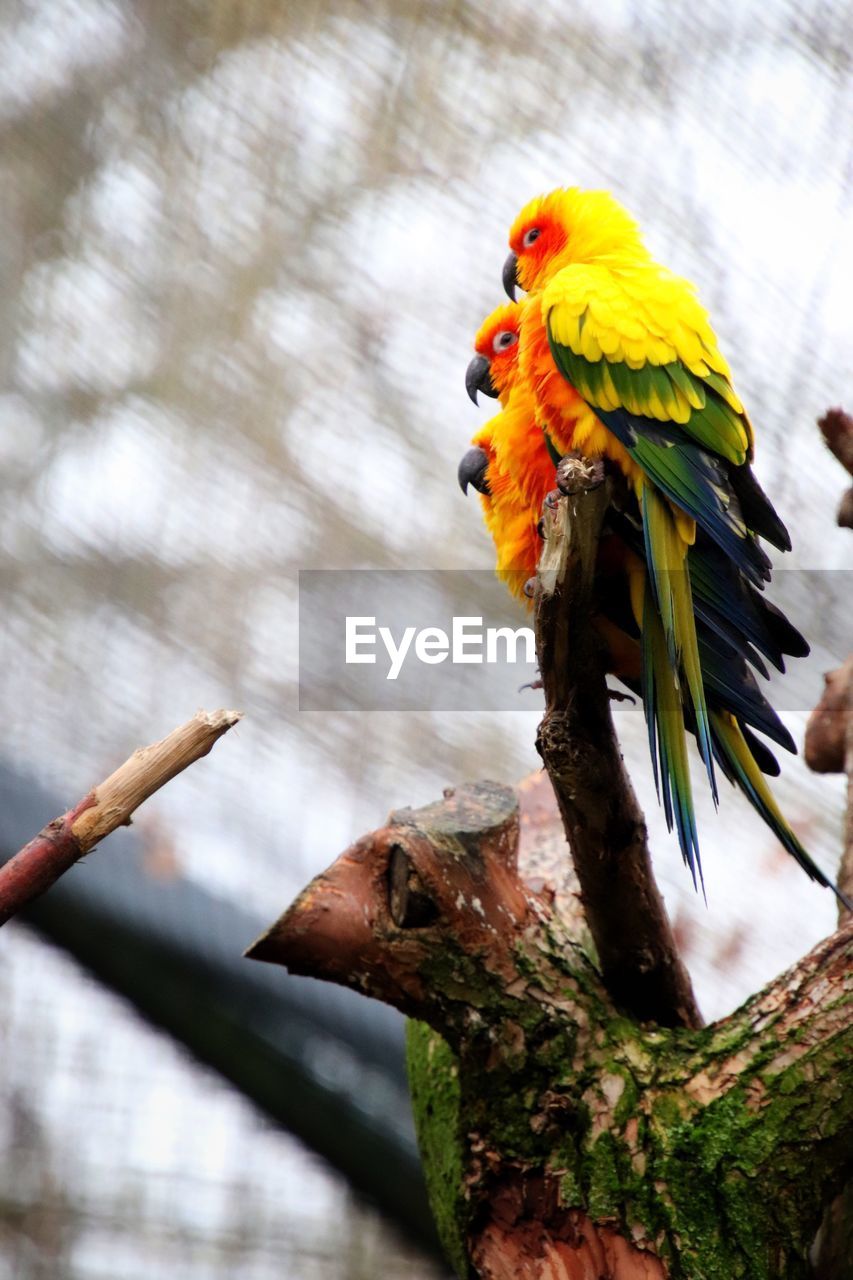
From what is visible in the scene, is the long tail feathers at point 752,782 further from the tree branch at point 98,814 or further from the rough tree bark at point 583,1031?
the tree branch at point 98,814

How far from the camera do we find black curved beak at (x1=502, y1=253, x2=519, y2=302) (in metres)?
2.13

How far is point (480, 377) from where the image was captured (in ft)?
6.97

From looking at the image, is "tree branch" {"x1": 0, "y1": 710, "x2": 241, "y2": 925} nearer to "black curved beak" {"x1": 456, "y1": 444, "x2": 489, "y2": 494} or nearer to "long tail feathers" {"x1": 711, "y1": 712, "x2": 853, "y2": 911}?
"long tail feathers" {"x1": 711, "y1": 712, "x2": 853, "y2": 911}

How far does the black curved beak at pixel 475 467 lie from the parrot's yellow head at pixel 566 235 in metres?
0.30

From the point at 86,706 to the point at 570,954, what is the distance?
149 centimetres

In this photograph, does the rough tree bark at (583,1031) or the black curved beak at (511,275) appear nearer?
the rough tree bark at (583,1031)

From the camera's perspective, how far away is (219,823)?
271cm

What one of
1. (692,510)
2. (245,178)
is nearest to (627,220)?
(692,510)

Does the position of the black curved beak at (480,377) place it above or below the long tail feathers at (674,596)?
above

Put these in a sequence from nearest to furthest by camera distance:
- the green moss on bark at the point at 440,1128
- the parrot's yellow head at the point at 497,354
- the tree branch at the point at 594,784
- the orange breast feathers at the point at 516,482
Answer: the tree branch at the point at 594,784 → the green moss on bark at the point at 440,1128 → the orange breast feathers at the point at 516,482 → the parrot's yellow head at the point at 497,354

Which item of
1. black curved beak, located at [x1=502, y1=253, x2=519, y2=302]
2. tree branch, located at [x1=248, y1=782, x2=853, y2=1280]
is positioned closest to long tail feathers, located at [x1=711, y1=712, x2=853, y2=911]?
tree branch, located at [x1=248, y1=782, x2=853, y2=1280]

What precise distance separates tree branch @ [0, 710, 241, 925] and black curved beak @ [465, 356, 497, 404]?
1.23 meters

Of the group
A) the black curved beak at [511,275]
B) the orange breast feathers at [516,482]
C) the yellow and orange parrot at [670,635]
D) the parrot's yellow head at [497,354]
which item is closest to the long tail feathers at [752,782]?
the yellow and orange parrot at [670,635]

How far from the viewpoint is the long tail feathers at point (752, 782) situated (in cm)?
152
